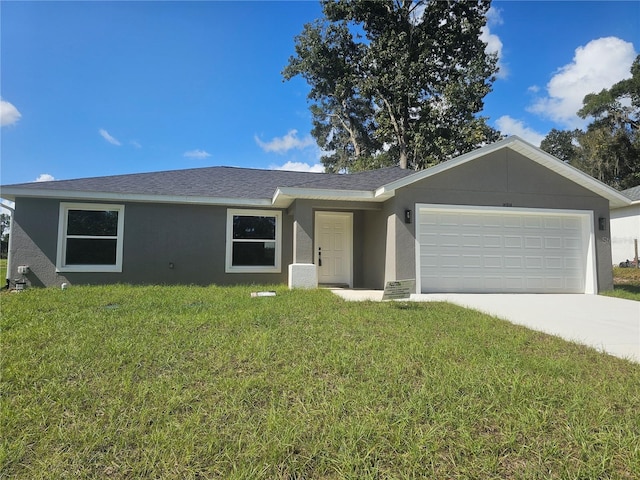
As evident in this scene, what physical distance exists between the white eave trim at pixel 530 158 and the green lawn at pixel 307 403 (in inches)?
202

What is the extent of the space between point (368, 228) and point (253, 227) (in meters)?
3.65

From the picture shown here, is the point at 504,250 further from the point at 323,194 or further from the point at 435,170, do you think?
the point at 323,194

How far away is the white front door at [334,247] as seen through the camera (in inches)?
461

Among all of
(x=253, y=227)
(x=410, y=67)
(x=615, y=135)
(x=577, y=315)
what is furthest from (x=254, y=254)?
(x=615, y=135)

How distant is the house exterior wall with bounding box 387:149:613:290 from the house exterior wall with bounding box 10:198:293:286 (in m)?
3.81

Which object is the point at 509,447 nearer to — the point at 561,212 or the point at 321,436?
the point at 321,436

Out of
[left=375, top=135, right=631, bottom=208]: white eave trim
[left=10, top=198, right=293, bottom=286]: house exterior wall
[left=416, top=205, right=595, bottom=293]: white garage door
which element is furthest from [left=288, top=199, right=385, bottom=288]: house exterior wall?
[left=10, top=198, right=293, bottom=286]: house exterior wall

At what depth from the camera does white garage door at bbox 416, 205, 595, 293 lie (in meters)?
9.78

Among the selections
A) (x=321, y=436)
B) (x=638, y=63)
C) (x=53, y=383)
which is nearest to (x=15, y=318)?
(x=53, y=383)

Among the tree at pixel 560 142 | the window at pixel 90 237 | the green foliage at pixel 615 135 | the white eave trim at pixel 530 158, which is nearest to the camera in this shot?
the white eave trim at pixel 530 158

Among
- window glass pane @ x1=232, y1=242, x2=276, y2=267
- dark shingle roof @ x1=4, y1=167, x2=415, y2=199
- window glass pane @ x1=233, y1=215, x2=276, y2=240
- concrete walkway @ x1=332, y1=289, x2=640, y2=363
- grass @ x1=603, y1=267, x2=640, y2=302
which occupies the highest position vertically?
dark shingle roof @ x1=4, y1=167, x2=415, y2=199

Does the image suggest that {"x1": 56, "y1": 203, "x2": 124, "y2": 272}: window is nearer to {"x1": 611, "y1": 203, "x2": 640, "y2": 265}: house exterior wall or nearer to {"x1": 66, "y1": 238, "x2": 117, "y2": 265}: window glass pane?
{"x1": 66, "y1": 238, "x2": 117, "y2": 265}: window glass pane

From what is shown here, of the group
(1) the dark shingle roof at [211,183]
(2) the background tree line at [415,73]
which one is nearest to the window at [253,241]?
(1) the dark shingle roof at [211,183]

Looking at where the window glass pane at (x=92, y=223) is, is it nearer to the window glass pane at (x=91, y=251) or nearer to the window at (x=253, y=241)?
the window glass pane at (x=91, y=251)
